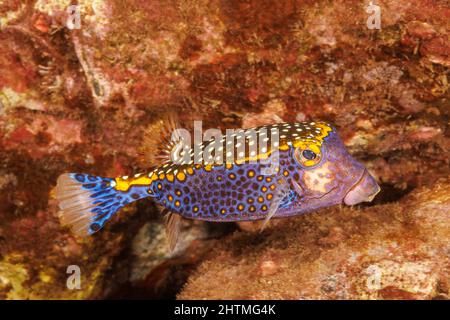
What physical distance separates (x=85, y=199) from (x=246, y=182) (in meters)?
1.47

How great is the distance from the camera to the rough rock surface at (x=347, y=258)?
305 centimetres

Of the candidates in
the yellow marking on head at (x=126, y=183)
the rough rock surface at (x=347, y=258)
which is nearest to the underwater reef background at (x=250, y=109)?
the rough rock surface at (x=347, y=258)

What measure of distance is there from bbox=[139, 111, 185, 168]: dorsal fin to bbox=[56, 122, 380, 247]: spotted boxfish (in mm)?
174

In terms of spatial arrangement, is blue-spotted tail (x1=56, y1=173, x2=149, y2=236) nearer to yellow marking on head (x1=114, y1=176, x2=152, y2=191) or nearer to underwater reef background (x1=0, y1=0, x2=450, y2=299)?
yellow marking on head (x1=114, y1=176, x2=152, y2=191)

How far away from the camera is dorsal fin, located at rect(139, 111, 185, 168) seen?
145 inches

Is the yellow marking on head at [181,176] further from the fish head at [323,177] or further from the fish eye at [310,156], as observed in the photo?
the fish eye at [310,156]

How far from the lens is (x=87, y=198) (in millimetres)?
3518

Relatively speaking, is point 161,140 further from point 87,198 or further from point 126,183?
point 87,198

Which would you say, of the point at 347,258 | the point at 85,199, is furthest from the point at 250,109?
the point at 85,199

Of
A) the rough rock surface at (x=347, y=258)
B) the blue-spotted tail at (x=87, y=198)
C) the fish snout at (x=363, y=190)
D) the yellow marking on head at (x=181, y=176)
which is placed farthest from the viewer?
the blue-spotted tail at (x=87, y=198)

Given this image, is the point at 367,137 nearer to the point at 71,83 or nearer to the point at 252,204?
the point at 252,204

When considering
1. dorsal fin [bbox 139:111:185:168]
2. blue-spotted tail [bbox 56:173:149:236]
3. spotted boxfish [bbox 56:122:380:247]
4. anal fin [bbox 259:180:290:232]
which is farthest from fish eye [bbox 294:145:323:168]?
blue-spotted tail [bbox 56:173:149:236]

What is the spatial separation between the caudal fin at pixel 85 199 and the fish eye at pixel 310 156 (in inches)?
63.5
